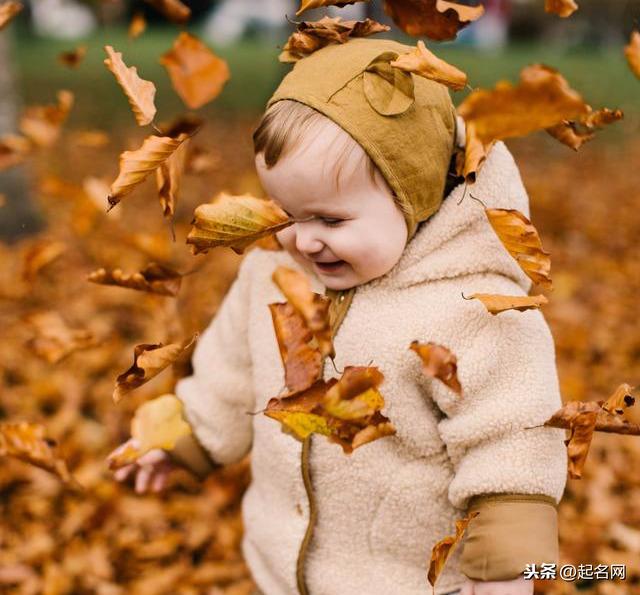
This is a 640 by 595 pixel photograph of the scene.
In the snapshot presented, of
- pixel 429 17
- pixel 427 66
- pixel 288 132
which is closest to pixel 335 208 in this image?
pixel 288 132

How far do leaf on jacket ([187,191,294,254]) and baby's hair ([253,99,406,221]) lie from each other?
7cm

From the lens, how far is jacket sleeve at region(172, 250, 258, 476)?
1.58 m

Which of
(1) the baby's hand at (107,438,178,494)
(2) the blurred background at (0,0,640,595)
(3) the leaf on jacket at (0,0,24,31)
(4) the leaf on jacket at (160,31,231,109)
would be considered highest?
(3) the leaf on jacket at (0,0,24,31)

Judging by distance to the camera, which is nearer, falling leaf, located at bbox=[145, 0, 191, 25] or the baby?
the baby

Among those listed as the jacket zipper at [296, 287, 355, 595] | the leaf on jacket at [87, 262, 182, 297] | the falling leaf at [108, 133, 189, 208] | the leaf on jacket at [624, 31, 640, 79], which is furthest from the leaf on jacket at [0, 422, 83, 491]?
the leaf on jacket at [624, 31, 640, 79]

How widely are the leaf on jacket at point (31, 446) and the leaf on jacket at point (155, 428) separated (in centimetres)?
20

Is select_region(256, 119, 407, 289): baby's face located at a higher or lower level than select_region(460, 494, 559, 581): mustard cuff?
higher

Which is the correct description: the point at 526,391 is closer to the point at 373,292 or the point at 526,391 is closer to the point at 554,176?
the point at 373,292

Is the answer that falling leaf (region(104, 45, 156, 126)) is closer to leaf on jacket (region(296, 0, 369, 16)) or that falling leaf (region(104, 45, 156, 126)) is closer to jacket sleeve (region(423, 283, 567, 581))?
leaf on jacket (region(296, 0, 369, 16))

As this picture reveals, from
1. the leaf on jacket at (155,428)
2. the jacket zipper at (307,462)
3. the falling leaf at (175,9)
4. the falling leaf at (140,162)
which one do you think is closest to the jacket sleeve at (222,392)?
the leaf on jacket at (155,428)

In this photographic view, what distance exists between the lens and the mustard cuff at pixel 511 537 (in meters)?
1.18

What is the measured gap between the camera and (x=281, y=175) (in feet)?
3.87

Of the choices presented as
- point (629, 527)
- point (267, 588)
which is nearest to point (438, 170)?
point (267, 588)

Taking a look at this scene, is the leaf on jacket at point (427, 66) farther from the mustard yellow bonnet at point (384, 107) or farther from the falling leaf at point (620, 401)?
the falling leaf at point (620, 401)
